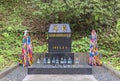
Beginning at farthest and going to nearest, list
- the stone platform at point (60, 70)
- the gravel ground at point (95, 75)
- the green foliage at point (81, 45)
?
the green foliage at point (81, 45)
the stone platform at point (60, 70)
the gravel ground at point (95, 75)

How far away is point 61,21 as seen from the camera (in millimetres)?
11141

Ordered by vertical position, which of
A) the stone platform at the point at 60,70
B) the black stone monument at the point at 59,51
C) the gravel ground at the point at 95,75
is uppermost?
the black stone monument at the point at 59,51

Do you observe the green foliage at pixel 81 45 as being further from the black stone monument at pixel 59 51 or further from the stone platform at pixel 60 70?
the stone platform at pixel 60 70

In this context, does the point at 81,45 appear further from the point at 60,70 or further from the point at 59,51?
the point at 60,70

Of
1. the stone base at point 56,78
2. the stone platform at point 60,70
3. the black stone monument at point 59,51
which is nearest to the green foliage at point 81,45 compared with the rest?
the black stone monument at point 59,51

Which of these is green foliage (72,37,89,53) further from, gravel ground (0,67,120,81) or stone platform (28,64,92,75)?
stone platform (28,64,92,75)

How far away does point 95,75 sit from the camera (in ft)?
23.2

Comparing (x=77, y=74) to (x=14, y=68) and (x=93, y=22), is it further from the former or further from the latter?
(x=93, y=22)

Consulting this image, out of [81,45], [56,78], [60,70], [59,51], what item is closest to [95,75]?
[60,70]

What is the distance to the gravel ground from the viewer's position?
6.45 metres

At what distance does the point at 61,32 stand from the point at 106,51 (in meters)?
2.56

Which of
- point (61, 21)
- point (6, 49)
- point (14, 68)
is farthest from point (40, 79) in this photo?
point (61, 21)

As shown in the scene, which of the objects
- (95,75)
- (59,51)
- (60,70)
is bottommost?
(95,75)

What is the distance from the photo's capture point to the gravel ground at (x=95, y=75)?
6454 millimetres
